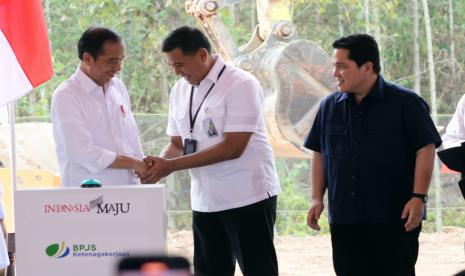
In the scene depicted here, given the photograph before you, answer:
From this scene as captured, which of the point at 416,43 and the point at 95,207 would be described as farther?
the point at 416,43

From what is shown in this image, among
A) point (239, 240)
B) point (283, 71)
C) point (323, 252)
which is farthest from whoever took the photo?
point (323, 252)

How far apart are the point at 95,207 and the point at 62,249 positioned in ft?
0.55

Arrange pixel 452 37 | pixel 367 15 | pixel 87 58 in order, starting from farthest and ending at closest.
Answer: pixel 452 37
pixel 367 15
pixel 87 58

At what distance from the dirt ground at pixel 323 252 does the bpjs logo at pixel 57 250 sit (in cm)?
303

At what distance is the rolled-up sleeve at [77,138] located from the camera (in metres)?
3.43

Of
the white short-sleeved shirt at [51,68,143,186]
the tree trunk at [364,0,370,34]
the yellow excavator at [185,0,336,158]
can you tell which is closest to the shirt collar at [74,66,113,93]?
the white short-sleeved shirt at [51,68,143,186]

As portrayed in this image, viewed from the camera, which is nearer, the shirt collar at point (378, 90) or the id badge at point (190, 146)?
the shirt collar at point (378, 90)

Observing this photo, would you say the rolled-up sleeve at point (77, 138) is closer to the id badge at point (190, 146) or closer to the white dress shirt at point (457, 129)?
the id badge at point (190, 146)

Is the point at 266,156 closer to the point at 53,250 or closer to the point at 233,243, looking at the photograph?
the point at 233,243

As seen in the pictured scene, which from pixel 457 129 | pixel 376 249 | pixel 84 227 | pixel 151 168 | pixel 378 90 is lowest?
pixel 376 249

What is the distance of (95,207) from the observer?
2.94 metres

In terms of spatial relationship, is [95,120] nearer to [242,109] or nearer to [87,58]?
[87,58]

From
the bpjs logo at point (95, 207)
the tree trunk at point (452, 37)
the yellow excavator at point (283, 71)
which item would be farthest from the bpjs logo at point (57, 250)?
the tree trunk at point (452, 37)

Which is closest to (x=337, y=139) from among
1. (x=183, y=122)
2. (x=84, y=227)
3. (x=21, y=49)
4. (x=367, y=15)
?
(x=183, y=122)
